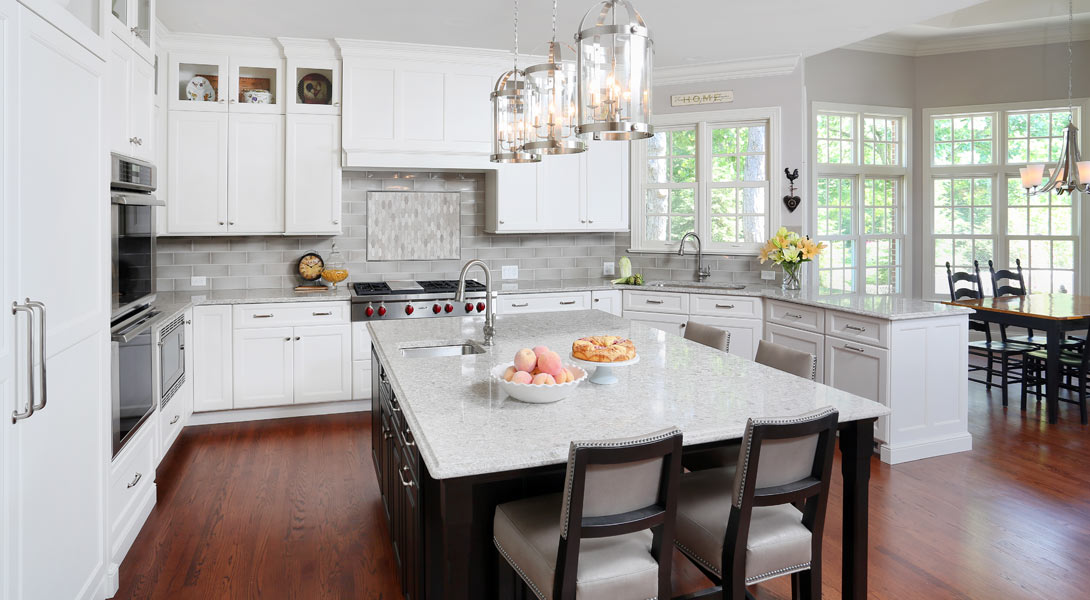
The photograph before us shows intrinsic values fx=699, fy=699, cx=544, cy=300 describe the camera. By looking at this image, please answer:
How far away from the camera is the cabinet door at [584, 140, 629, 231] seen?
231 inches

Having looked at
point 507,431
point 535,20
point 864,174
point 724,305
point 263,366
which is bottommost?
point 263,366

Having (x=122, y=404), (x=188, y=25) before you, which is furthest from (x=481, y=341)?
(x=188, y=25)

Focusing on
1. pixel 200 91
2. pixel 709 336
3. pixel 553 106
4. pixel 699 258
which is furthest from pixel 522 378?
pixel 699 258

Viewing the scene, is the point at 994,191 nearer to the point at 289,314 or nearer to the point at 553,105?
the point at 553,105

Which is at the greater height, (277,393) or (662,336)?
(662,336)

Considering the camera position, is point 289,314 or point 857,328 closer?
point 857,328

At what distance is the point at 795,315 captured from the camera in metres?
4.78

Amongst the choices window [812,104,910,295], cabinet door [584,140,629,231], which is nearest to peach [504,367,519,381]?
cabinet door [584,140,629,231]

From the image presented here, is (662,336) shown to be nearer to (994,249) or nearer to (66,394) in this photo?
(66,394)

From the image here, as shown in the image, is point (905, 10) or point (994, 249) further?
point (994, 249)

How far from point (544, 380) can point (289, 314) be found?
3318 mm

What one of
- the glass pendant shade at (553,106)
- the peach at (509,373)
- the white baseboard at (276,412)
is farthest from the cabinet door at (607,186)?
the peach at (509,373)

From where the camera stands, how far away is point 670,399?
7.10ft

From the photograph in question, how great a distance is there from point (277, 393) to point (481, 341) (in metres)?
2.42
